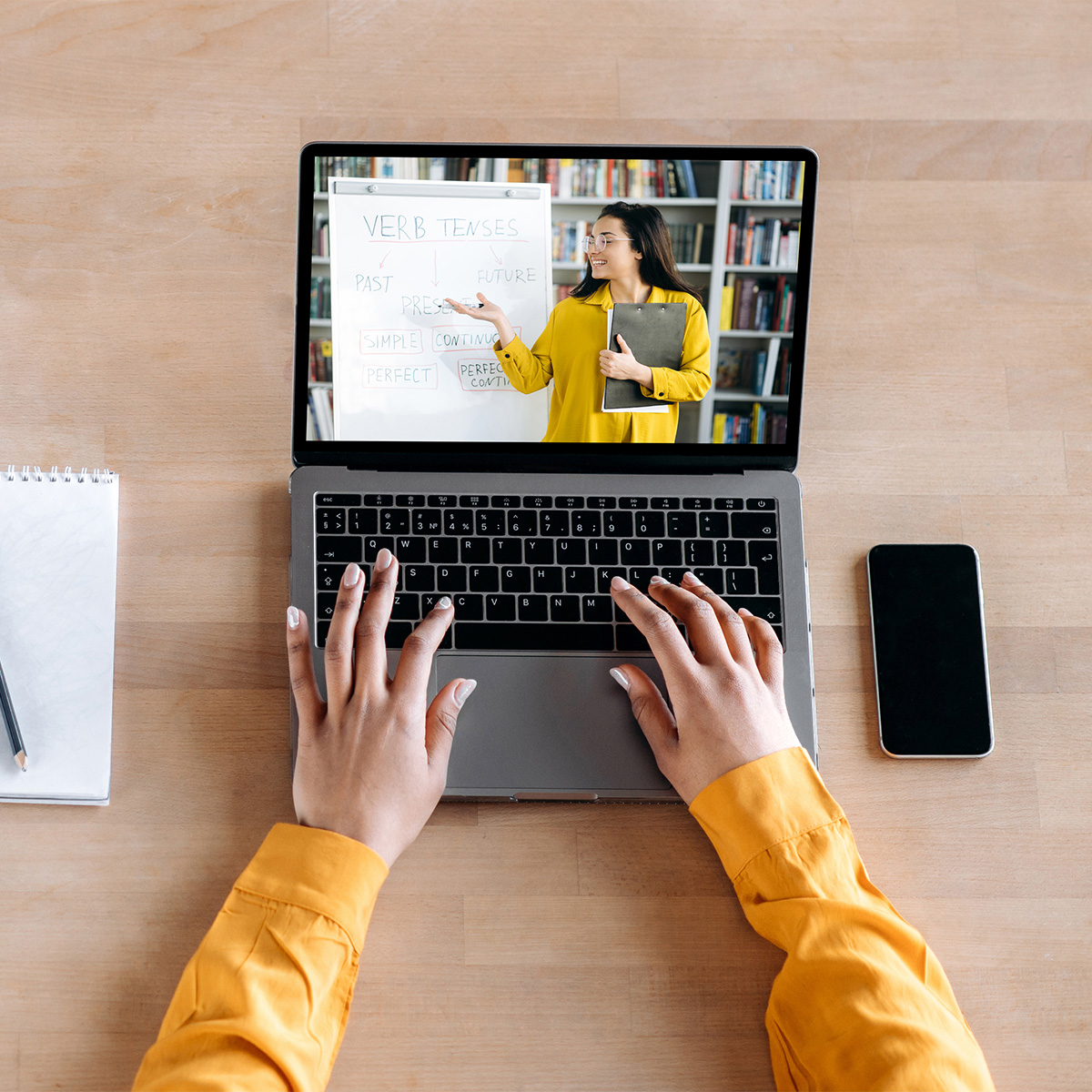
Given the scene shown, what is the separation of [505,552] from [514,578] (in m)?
0.02

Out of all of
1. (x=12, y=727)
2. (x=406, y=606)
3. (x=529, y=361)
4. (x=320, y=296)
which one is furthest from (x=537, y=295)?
(x=12, y=727)

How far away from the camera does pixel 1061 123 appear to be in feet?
2.86

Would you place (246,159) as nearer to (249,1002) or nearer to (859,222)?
(859,222)

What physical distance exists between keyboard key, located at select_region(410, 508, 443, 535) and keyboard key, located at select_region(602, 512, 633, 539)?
0.15 metres

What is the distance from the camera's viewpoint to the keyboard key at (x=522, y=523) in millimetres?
750

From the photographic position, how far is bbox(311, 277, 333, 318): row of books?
74 cm

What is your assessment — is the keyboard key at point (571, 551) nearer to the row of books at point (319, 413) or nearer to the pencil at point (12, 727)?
the row of books at point (319, 413)

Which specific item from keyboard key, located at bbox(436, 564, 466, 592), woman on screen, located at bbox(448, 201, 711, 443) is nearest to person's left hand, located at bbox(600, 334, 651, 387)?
woman on screen, located at bbox(448, 201, 711, 443)

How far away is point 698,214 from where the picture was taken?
0.74 m

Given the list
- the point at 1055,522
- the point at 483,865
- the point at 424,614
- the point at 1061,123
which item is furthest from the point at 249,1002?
the point at 1061,123

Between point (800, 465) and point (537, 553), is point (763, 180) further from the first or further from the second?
point (537, 553)

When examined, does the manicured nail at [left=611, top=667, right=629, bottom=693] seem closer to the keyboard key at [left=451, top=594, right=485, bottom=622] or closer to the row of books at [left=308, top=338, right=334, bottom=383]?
the keyboard key at [left=451, top=594, right=485, bottom=622]

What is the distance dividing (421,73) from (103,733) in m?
0.71

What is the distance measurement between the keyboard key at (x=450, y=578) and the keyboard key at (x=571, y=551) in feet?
0.28
